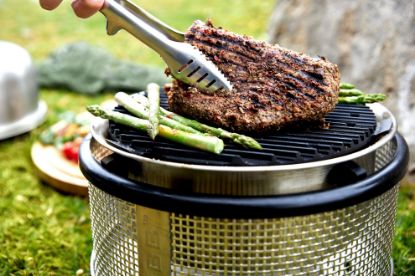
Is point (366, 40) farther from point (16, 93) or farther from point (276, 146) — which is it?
point (16, 93)

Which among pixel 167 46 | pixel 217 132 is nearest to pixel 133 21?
pixel 167 46

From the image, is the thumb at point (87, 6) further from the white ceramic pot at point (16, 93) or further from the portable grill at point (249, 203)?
the white ceramic pot at point (16, 93)

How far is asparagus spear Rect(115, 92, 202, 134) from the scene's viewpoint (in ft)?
10.8

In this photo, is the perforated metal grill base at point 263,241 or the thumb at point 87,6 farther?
the thumb at point 87,6

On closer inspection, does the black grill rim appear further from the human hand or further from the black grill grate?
the human hand

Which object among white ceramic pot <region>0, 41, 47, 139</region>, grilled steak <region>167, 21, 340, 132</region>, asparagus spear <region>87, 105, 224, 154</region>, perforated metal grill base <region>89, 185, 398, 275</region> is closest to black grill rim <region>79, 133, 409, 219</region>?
perforated metal grill base <region>89, 185, 398, 275</region>

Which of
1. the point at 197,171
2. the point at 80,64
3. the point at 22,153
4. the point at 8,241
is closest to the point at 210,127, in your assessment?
the point at 197,171

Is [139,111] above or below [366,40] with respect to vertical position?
below

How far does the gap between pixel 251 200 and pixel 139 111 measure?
1.07m

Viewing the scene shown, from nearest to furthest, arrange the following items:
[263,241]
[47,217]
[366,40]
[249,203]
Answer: [249,203]
[263,241]
[47,217]
[366,40]

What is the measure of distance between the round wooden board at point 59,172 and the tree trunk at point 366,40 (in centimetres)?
306

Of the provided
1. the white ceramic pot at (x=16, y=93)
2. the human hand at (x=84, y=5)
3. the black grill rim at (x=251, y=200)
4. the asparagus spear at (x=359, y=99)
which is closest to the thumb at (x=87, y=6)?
the human hand at (x=84, y=5)

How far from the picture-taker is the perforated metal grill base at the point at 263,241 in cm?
300

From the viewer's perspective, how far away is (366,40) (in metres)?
6.21
